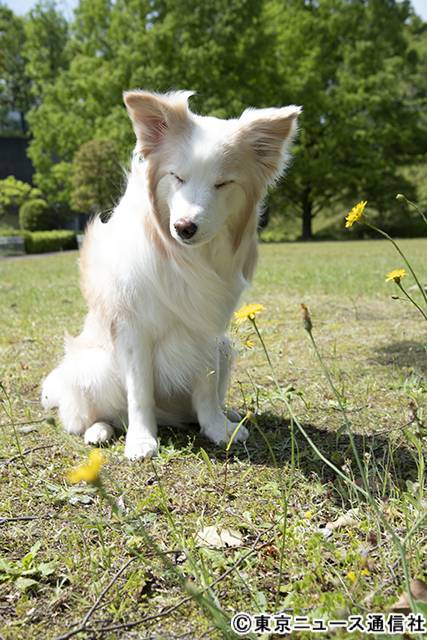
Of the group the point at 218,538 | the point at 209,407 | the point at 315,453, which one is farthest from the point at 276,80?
the point at 218,538

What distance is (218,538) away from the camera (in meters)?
2.04

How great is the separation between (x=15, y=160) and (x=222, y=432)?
35.6 meters

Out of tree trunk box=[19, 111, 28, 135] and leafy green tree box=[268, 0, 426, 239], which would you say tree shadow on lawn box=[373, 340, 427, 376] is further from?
tree trunk box=[19, 111, 28, 135]

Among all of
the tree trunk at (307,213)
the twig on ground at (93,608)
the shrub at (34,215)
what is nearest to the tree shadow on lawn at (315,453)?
the twig on ground at (93,608)

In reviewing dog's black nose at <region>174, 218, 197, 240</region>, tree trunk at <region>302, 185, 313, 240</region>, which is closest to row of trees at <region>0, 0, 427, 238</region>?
tree trunk at <region>302, 185, 313, 240</region>

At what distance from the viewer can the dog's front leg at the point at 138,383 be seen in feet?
9.46

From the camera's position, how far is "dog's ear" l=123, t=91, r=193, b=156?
2676 mm

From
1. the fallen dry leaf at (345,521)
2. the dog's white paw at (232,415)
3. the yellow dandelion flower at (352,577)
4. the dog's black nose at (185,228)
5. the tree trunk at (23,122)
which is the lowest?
the tree trunk at (23,122)

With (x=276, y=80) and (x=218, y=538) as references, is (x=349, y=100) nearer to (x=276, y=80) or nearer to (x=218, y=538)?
(x=276, y=80)

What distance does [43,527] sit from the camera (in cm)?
216

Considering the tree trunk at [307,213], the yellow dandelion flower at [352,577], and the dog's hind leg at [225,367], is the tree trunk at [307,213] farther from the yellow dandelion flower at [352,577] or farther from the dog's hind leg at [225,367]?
the yellow dandelion flower at [352,577]

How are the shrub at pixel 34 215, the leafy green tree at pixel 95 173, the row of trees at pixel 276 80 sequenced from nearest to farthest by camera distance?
1. the leafy green tree at pixel 95 173
2. the row of trees at pixel 276 80
3. the shrub at pixel 34 215

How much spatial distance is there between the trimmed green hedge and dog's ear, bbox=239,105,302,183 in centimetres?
2031

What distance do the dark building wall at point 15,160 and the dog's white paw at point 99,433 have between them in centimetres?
3458
